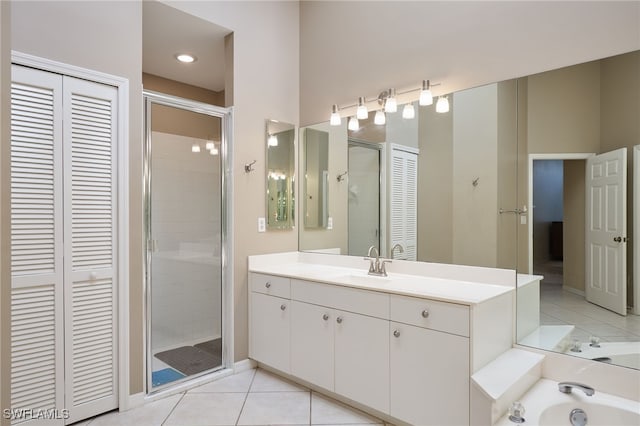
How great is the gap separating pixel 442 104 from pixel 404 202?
2.38 ft

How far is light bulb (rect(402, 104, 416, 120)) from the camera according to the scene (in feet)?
8.80

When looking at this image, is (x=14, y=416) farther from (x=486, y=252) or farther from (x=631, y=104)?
(x=631, y=104)

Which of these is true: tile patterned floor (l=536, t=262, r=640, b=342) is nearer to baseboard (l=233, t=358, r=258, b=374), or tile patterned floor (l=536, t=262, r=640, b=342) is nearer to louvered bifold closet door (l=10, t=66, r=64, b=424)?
baseboard (l=233, t=358, r=258, b=374)

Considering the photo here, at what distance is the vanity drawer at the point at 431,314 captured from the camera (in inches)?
75.2

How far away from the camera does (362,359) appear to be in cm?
233

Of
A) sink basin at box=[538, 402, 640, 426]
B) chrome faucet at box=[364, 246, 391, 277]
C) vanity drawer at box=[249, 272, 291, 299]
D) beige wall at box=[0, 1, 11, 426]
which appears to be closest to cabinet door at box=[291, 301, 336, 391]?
vanity drawer at box=[249, 272, 291, 299]

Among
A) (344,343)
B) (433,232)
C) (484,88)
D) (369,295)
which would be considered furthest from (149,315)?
(484,88)

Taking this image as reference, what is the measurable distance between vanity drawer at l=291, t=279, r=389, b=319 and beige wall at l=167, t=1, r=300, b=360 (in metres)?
0.62

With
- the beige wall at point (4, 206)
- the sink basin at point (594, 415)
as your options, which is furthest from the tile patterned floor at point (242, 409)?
the beige wall at point (4, 206)

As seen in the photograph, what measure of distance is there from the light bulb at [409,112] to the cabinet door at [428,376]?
1455 mm

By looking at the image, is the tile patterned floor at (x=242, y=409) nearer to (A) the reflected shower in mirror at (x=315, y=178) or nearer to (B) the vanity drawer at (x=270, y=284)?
(B) the vanity drawer at (x=270, y=284)

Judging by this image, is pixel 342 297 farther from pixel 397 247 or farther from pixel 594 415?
pixel 594 415

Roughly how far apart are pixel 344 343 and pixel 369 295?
0.39 meters

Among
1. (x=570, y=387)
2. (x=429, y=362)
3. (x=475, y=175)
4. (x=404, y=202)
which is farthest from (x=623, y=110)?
(x=429, y=362)
